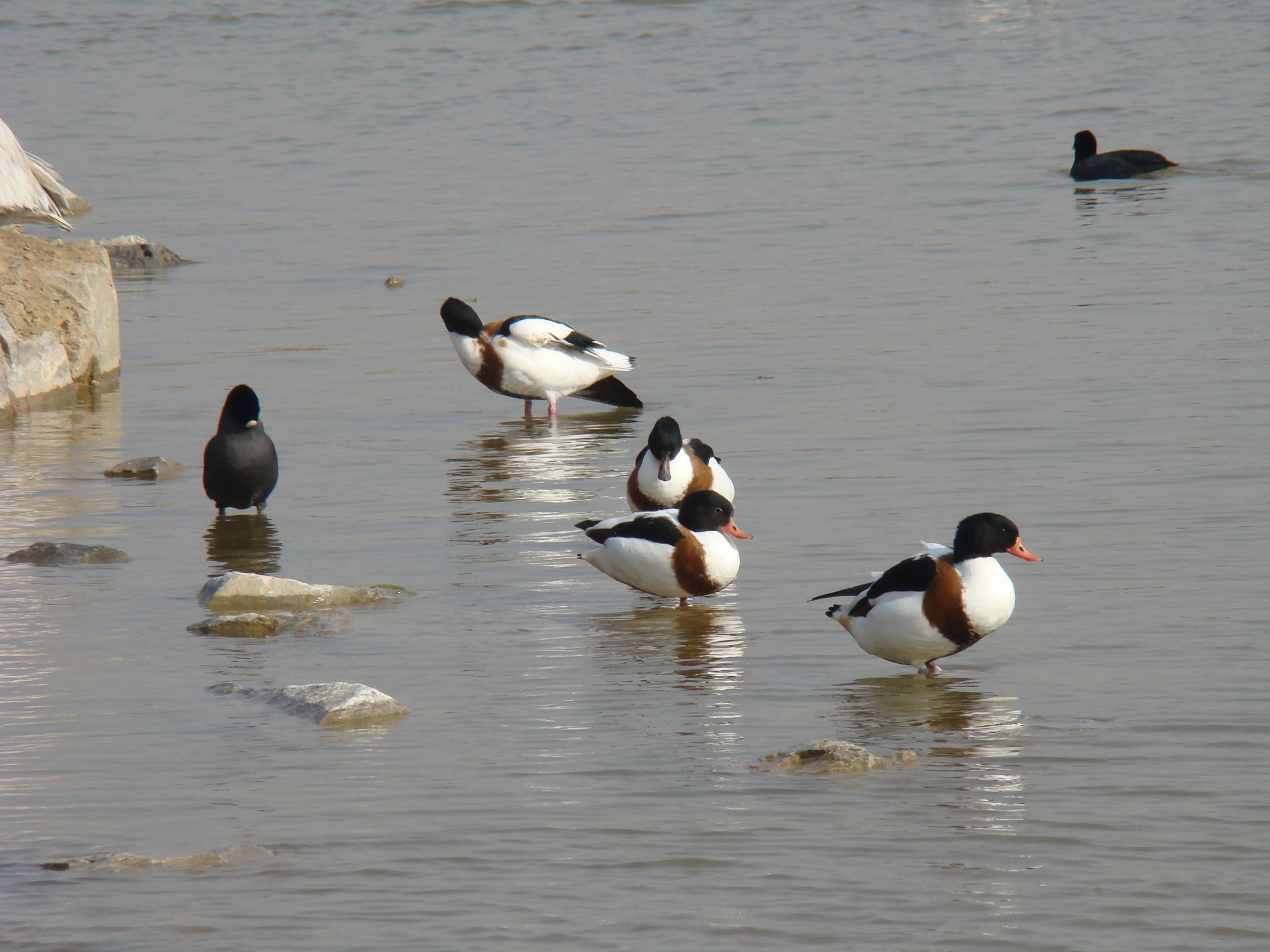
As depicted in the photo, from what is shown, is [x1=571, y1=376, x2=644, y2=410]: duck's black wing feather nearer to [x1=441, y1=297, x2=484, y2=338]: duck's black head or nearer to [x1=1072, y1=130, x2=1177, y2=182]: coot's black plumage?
[x1=441, y1=297, x2=484, y2=338]: duck's black head

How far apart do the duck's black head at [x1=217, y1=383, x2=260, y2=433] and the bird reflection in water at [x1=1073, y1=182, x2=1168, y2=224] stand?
1236 cm

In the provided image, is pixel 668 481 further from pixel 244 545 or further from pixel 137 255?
pixel 137 255

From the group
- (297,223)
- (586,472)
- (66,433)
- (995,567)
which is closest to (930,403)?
(586,472)

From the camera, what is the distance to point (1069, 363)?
12938 millimetres

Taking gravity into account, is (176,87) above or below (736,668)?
above

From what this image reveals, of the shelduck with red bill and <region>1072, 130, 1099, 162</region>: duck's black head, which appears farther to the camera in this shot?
<region>1072, 130, 1099, 162</region>: duck's black head

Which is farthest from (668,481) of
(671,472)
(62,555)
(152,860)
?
(152,860)

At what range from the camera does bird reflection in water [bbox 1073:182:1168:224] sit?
20406 mm

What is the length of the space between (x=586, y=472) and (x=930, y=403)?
255 centimetres

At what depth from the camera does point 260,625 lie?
7.42 m

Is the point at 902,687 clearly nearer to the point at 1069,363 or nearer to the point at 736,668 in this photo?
the point at 736,668

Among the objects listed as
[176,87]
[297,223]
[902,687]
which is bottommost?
[902,687]

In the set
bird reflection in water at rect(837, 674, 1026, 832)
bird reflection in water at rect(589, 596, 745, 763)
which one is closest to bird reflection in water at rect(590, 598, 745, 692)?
bird reflection in water at rect(589, 596, 745, 763)

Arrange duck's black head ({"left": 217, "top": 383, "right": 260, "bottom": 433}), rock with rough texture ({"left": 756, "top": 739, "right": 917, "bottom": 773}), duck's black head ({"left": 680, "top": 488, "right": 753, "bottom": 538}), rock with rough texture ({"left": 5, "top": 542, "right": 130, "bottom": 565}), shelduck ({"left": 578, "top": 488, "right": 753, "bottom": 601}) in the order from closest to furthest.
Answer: rock with rough texture ({"left": 756, "top": 739, "right": 917, "bottom": 773})
shelduck ({"left": 578, "top": 488, "right": 753, "bottom": 601})
duck's black head ({"left": 680, "top": 488, "right": 753, "bottom": 538})
rock with rough texture ({"left": 5, "top": 542, "right": 130, "bottom": 565})
duck's black head ({"left": 217, "top": 383, "right": 260, "bottom": 433})
